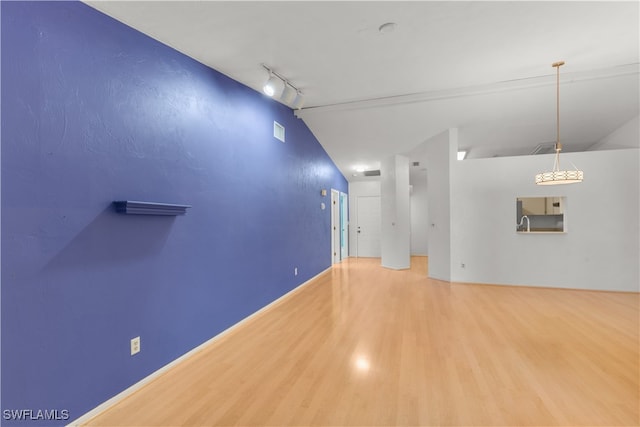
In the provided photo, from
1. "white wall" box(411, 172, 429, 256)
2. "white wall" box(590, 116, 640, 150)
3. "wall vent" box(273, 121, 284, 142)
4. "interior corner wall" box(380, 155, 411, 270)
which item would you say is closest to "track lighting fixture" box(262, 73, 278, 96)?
"wall vent" box(273, 121, 284, 142)

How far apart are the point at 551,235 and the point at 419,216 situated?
14.7 ft

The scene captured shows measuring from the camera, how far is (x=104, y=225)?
6.24 feet

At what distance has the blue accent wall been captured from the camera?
1.51 metres

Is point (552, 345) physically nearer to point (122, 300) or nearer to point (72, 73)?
point (122, 300)

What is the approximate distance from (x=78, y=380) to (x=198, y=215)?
1492 mm

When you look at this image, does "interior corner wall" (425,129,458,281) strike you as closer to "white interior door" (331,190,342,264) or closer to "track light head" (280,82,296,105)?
"white interior door" (331,190,342,264)

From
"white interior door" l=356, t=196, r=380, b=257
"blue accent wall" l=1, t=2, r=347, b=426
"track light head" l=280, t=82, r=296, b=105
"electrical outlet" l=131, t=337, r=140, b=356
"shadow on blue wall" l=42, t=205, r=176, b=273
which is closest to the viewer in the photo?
"blue accent wall" l=1, t=2, r=347, b=426

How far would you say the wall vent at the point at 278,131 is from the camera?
420 centimetres

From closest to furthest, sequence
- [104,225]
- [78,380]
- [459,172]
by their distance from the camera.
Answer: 1. [78,380]
2. [104,225]
3. [459,172]

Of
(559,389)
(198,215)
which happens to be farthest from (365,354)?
(198,215)

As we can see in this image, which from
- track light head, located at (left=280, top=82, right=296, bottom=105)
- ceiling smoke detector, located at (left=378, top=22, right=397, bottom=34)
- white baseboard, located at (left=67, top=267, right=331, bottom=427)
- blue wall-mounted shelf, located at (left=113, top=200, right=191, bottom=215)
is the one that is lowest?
white baseboard, located at (left=67, top=267, right=331, bottom=427)

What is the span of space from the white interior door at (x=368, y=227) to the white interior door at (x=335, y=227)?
116 centimetres

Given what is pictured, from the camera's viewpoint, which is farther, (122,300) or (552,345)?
(552,345)

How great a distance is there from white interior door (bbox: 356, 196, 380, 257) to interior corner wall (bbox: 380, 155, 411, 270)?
1.71 meters
